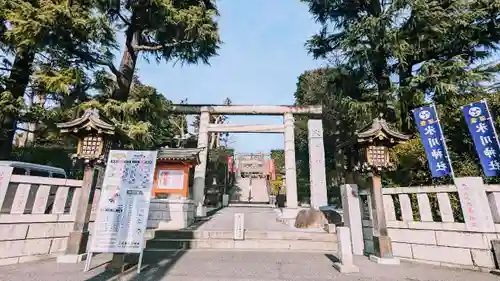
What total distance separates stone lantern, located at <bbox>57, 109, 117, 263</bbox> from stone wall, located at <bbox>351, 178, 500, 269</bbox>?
6308mm

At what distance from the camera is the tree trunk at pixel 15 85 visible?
6.96 meters

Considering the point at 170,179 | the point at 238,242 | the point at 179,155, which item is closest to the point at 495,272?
the point at 238,242

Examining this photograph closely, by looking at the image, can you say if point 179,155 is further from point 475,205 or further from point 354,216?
point 475,205

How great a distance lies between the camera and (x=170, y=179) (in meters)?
9.22

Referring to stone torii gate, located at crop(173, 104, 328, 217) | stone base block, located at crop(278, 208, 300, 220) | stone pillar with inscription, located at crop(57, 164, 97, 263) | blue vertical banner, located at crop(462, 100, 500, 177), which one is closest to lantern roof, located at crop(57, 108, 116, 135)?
stone pillar with inscription, located at crop(57, 164, 97, 263)

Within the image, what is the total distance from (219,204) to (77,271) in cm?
1592

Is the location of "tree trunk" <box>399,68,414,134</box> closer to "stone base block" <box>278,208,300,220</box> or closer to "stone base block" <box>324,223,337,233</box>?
"stone base block" <box>324,223,337,233</box>

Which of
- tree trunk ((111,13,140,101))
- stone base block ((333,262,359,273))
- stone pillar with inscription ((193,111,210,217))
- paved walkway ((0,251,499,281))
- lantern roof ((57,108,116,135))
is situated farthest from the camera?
stone pillar with inscription ((193,111,210,217))

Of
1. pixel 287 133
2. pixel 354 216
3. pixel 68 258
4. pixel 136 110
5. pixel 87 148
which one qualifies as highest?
pixel 287 133

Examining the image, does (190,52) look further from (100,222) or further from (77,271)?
(77,271)

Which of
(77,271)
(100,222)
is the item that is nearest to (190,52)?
(100,222)

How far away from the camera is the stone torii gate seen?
12.3 m

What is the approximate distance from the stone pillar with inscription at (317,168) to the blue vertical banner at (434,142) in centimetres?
649

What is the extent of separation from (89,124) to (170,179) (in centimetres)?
451
